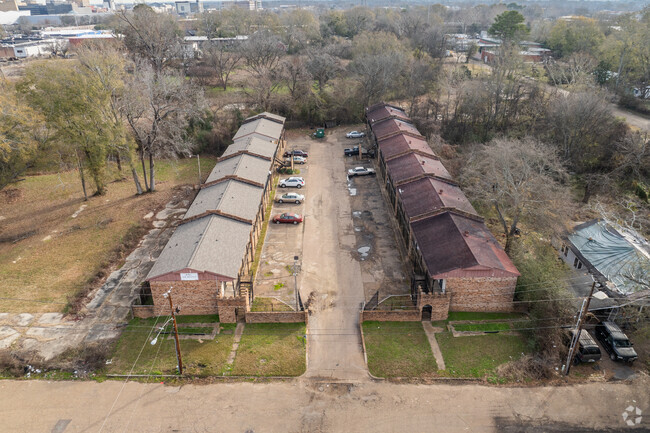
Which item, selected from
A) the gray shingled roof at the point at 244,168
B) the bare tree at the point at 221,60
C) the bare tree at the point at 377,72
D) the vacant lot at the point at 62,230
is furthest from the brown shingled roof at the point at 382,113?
the bare tree at the point at 221,60

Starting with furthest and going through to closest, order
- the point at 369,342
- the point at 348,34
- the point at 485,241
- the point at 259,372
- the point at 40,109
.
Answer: the point at 348,34, the point at 40,109, the point at 485,241, the point at 369,342, the point at 259,372

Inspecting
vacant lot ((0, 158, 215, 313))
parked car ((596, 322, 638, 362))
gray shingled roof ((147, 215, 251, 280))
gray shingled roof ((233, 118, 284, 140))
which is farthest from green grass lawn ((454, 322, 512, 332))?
gray shingled roof ((233, 118, 284, 140))

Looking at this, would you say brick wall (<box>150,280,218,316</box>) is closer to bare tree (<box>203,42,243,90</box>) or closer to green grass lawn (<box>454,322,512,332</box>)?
green grass lawn (<box>454,322,512,332</box>)

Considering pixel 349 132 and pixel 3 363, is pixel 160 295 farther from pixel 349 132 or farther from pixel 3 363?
pixel 349 132

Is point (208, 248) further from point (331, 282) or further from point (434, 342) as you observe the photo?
point (434, 342)

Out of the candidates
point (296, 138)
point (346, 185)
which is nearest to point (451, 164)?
point (346, 185)

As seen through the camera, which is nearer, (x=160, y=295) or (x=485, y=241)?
(x=160, y=295)

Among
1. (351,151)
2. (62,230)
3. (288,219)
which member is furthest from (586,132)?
(62,230)
